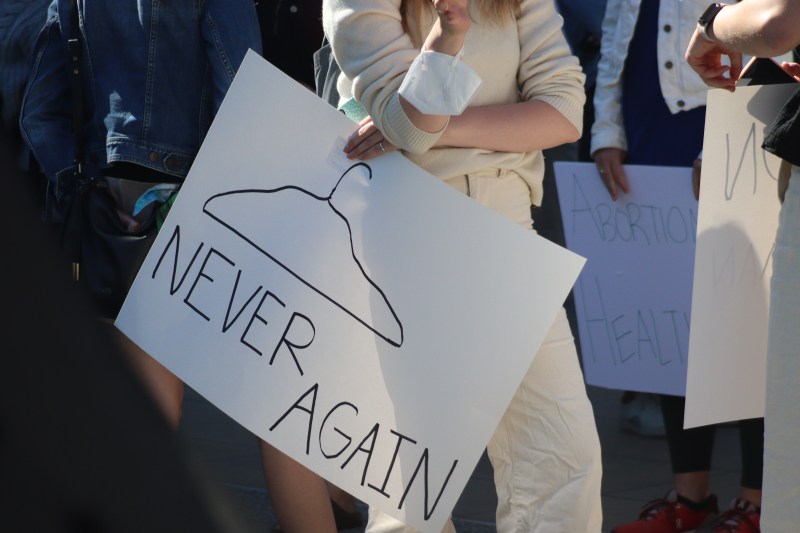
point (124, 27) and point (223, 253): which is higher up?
point (124, 27)

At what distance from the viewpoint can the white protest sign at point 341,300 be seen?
2.27 metres

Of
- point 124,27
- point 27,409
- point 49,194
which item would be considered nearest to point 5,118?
point 49,194

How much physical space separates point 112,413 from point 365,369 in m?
1.74

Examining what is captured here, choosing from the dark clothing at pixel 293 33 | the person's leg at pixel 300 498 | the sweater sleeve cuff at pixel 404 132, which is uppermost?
the sweater sleeve cuff at pixel 404 132

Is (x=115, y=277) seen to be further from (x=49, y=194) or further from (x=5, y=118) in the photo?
(x=5, y=118)

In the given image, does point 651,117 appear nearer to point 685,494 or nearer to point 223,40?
point 685,494

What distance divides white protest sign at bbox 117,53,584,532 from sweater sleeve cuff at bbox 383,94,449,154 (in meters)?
0.09

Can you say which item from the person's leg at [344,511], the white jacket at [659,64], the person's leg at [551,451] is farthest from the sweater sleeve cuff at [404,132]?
the person's leg at [344,511]

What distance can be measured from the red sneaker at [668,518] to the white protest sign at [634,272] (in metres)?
0.34

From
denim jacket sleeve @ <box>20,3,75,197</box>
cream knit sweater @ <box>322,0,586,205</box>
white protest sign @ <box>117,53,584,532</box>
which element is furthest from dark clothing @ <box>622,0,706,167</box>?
denim jacket sleeve @ <box>20,3,75,197</box>

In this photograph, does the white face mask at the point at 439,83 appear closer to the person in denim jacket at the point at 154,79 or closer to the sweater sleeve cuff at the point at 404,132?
the sweater sleeve cuff at the point at 404,132

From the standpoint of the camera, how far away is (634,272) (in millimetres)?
3514

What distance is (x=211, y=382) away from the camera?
2420mm

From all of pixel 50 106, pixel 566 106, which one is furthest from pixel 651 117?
pixel 50 106
